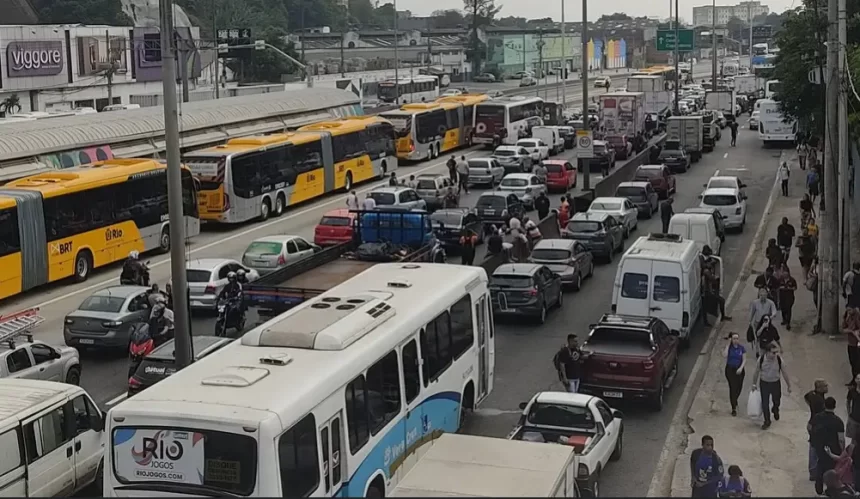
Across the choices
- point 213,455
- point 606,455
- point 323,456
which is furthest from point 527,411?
point 213,455

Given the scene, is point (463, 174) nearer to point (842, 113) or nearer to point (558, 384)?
point (842, 113)

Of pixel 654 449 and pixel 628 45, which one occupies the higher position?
pixel 628 45

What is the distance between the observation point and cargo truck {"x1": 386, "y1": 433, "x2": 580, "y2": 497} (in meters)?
9.23

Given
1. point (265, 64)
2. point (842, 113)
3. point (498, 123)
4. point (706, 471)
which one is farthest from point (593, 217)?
point (265, 64)

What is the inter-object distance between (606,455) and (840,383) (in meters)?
6.48

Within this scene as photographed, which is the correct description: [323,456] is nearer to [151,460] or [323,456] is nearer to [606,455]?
[151,460]

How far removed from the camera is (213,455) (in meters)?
10.3

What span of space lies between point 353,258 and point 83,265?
787 cm

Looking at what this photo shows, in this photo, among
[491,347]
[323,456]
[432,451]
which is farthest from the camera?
[491,347]

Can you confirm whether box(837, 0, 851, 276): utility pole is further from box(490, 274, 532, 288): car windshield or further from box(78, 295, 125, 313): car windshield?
box(78, 295, 125, 313): car windshield

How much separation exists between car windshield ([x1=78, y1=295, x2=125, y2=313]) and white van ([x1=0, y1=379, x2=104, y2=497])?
Result: 303 inches

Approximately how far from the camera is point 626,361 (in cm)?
1786

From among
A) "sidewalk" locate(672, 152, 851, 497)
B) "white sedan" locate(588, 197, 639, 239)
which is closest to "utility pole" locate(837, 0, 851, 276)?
"sidewalk" locate(672, 152, 851, 497)

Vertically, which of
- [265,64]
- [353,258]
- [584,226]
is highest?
[265,64]
